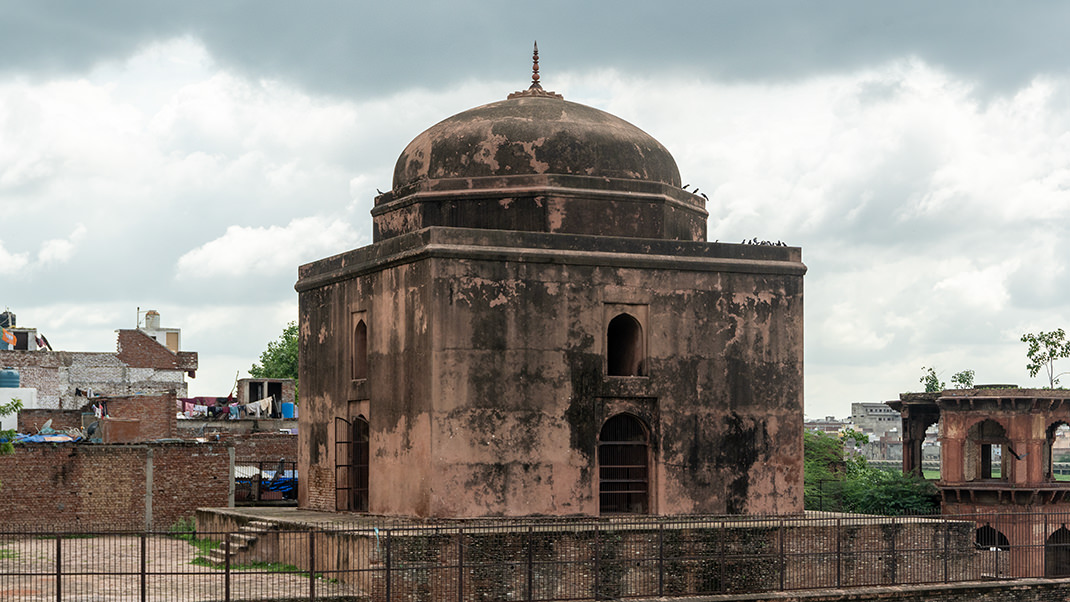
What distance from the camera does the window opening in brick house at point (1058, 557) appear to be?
970 inches

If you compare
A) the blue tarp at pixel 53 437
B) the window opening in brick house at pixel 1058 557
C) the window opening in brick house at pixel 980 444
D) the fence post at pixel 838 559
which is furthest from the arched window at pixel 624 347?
the window opening in brick house at pixel 980 444

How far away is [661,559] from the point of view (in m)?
17.1

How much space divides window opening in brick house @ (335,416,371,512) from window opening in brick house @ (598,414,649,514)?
3754 mm

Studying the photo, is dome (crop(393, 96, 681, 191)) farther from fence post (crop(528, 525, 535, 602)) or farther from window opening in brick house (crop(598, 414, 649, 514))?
fence post (crop(528, 525, 535, 602))

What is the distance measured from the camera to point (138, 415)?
32.6 m

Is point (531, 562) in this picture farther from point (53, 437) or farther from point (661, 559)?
point (53, 437)

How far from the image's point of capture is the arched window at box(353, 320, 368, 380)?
20.5m

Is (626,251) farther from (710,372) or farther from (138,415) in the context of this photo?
(138,415)

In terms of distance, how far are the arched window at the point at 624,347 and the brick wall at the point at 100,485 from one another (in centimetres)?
841

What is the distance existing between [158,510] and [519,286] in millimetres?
9023

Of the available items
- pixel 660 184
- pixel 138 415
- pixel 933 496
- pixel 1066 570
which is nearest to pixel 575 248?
pixel 660 184

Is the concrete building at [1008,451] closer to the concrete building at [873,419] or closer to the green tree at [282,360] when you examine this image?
the green tree at [282,360]

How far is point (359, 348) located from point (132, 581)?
529 centimetres

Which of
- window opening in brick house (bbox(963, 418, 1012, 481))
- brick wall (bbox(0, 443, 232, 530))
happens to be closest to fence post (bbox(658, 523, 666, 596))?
brick wall (bbox(0, 443, 232, 530))
